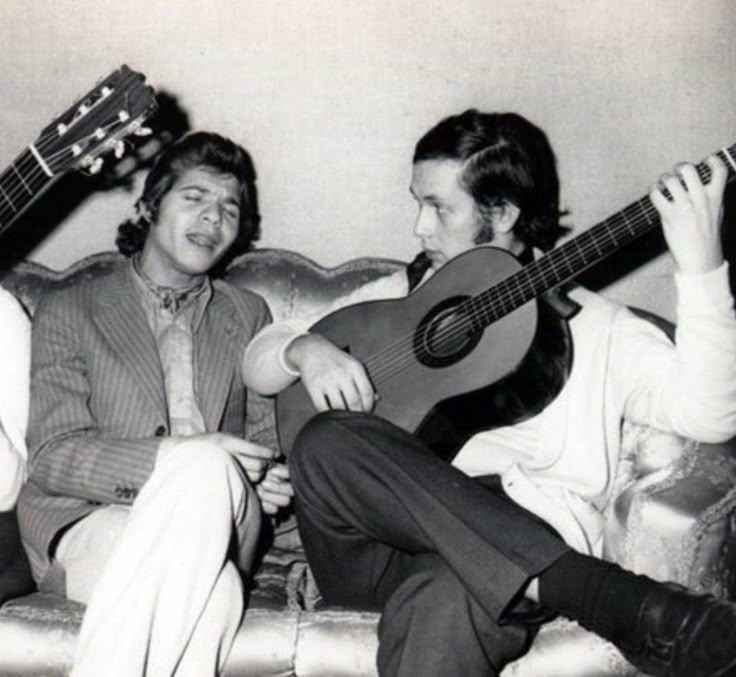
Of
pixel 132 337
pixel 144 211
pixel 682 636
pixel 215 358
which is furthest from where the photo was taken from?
pixel 144 211

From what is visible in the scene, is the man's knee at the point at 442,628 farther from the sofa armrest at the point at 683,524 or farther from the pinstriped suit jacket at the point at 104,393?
the pinstriped suit jacket at the point at 104,393

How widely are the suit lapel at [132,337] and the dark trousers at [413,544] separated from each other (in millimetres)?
486

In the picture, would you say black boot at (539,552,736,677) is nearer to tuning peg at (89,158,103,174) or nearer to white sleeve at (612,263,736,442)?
white sleeve at (612,263,736,442)

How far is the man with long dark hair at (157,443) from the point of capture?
1.51 metres

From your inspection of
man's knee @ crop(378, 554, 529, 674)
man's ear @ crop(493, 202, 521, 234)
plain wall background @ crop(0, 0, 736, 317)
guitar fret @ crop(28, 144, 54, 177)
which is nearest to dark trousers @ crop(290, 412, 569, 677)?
man's knee @ crop(378, 554, 529, 674)

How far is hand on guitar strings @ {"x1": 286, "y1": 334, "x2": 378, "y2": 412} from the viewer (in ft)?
6.19

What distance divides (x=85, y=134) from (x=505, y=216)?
3.23ft

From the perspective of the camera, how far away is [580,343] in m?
2.01

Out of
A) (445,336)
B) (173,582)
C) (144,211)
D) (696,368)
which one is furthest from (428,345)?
(144,211)

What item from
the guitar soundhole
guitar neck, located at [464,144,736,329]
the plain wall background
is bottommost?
the guitar soundhole

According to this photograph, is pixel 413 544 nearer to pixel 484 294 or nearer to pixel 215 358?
pixel 484 294

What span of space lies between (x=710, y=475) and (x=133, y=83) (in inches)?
55.8

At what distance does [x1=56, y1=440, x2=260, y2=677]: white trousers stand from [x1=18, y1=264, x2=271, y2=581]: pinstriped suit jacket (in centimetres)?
22

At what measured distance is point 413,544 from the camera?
5.28ft
